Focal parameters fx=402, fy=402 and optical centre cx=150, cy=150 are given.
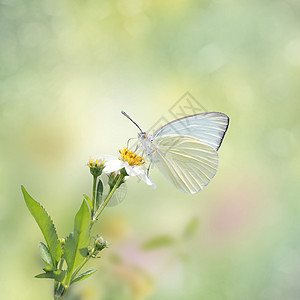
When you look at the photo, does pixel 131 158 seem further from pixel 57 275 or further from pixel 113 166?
pixel 57 275

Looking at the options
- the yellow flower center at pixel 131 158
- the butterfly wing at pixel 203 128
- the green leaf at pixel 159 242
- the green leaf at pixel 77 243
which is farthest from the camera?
the green leaf at pixel 159 242

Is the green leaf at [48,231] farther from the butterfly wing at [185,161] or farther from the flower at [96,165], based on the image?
the butterfly wing at [185,161]

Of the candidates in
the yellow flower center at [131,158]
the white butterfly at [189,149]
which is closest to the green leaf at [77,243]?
the yellow flower center at [131,158]

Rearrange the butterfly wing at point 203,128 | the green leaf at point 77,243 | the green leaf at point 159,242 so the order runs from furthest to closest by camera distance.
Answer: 1. the green leaf at point 159,242
2. the butterfly wing at point 203,128
3. the green leaf at point 77,243

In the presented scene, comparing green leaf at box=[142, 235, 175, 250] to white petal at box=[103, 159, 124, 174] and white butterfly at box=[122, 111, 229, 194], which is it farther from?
white petal at box=[103, 159, 124, 174]

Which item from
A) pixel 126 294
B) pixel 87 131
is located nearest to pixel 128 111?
pixel 87 131

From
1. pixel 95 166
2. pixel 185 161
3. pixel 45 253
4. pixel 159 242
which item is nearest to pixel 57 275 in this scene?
pixel 45 253
